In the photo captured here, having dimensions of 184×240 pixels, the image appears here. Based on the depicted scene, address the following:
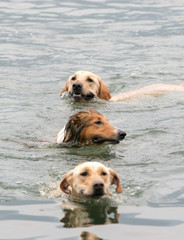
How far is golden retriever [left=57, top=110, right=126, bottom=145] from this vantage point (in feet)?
28.3

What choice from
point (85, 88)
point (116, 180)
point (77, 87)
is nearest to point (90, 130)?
point (116, 180)

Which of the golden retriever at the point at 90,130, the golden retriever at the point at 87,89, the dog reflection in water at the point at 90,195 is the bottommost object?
the dog reflection in water at the point at 90,195

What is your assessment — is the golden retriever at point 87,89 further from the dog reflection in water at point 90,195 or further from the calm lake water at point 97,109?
the dog reflection in water at point 90,195

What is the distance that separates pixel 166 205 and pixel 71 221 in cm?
115

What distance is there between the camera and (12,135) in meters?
9.82

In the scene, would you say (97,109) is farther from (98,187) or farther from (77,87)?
(98,187)

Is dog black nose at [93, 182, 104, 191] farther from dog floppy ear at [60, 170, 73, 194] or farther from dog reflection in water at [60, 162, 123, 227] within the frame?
dog floppy ear at [60, 170, 73, 194]

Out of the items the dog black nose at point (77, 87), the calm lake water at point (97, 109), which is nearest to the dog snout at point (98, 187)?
the calm lake water at point (97, 109)

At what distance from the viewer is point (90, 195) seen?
6750mm

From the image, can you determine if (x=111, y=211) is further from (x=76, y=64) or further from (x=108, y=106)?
(x=76, y=64)

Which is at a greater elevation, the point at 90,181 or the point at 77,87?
the point at 77,87

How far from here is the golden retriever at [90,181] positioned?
6.71 meters

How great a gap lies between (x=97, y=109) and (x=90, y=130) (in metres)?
2.82

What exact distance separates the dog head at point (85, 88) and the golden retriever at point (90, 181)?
4.86 meters
